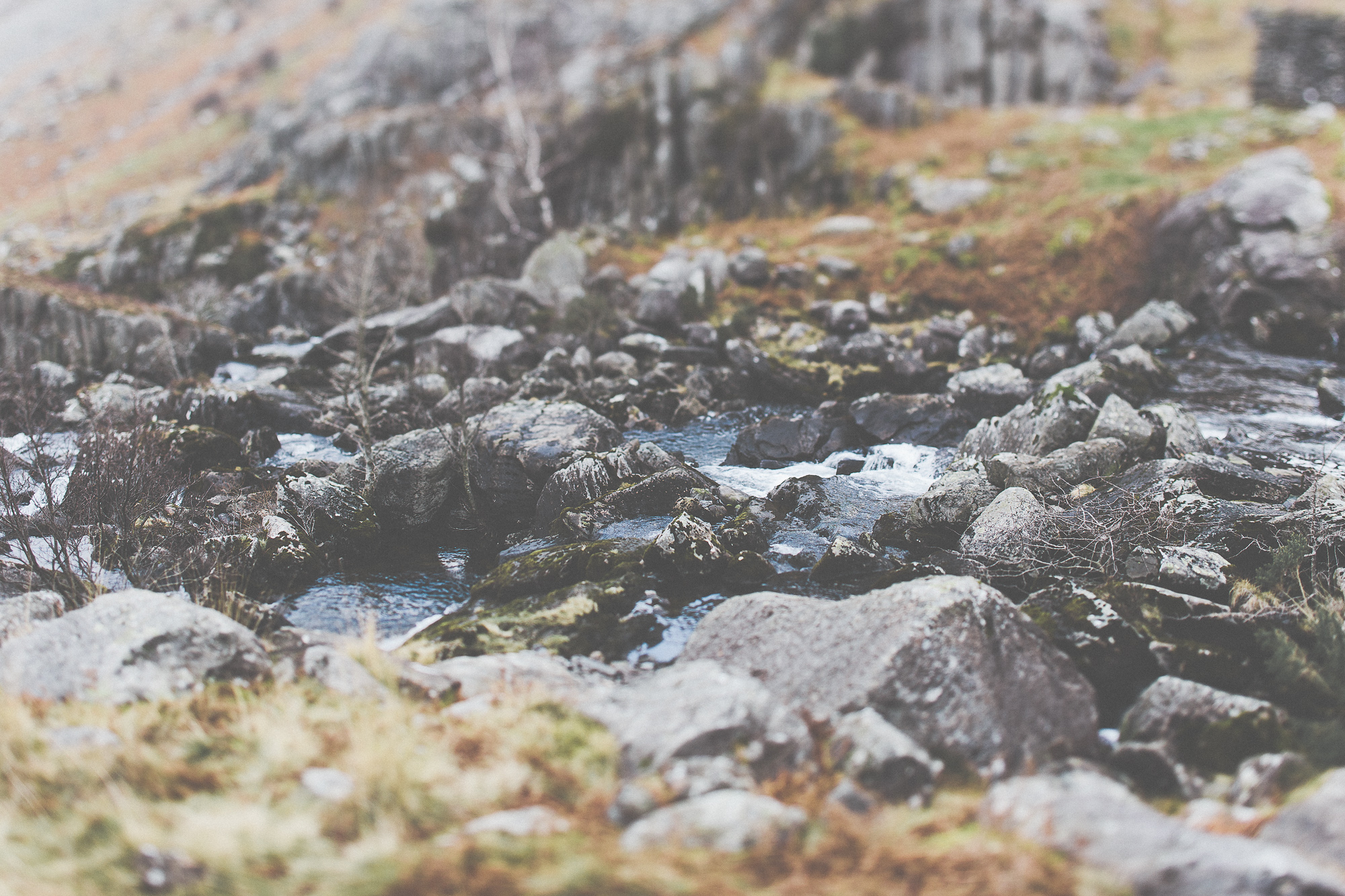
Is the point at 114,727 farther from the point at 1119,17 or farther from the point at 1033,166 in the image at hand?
the point at 1119,17

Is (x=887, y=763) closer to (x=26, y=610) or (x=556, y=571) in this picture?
(x=556, y=571)

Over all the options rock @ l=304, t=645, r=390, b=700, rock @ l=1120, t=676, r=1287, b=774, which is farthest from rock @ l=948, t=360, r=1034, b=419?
rock @ l=304, t=645, r=390, b=700

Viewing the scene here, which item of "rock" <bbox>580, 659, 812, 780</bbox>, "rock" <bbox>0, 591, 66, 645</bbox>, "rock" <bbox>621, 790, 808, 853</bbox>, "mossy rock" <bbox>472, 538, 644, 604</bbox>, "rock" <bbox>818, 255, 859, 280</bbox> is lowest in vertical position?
"mossy rock" <bbox>472, 538, 644, 604</bbox>

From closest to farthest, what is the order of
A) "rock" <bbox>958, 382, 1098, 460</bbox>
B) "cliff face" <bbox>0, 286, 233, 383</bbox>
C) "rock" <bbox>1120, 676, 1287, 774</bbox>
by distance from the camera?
1. "rock" <bbox>1120, 676, 1287, 774</bbox>
2. "rock" <bbox>958, 382, 1098, 460</bbox>
3. "cliff face" <bbox>0, 286, 233, 383</bbox>

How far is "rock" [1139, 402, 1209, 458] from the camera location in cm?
1412

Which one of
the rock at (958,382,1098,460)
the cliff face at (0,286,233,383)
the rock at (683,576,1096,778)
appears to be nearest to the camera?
the rock at (683,576,1096,778)

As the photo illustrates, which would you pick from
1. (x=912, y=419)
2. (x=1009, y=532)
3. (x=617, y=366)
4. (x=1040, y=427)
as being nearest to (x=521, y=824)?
(x=1009, y=532)

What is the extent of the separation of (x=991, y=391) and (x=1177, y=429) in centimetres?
534

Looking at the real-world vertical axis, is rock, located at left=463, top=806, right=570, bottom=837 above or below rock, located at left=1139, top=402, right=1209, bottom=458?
above

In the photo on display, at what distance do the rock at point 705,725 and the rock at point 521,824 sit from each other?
826mm

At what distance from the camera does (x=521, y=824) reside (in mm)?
5012

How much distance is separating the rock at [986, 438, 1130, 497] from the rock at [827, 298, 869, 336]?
500 inches

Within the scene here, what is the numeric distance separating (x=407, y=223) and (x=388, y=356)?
20901 millimetres

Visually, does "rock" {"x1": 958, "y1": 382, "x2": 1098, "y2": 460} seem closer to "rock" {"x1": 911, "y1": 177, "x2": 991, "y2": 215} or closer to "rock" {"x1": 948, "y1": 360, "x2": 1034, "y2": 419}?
"rock" {"x1": 948, "y1": 360, "x2": 1034, "y2": 419}
